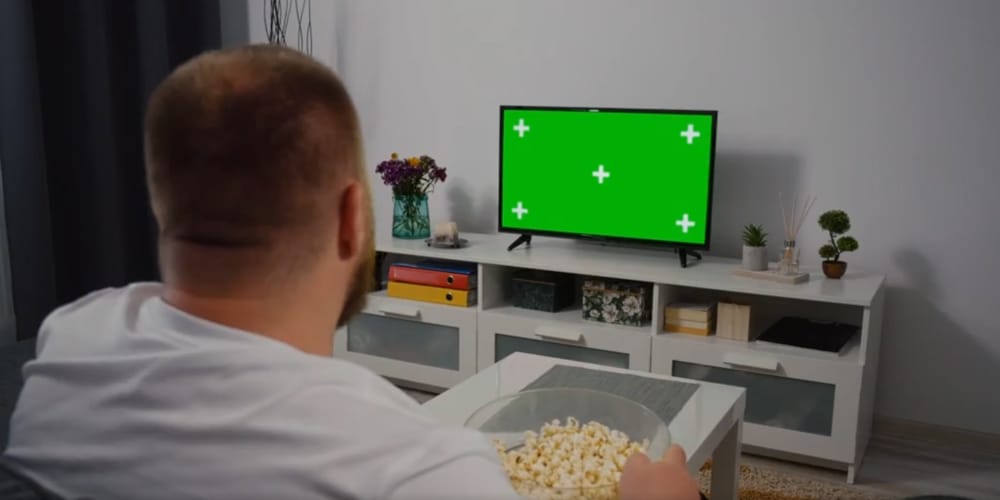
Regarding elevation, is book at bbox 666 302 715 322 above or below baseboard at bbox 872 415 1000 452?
above

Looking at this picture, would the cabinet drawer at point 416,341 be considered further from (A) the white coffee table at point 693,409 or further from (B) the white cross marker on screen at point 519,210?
(A) the white coffee table at point 693,409

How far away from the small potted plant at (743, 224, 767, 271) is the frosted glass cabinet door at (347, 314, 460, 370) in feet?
3.52

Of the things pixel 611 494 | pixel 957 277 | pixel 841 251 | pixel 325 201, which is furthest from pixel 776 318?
pixel 325 201

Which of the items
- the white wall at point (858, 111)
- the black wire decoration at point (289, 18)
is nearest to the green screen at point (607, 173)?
the white wall at point (858, 111)

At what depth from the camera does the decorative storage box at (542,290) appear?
334 cm

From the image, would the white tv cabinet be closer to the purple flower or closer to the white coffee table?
the purple flower

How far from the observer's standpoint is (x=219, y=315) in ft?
2.82

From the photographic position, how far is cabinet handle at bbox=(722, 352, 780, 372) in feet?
9.25

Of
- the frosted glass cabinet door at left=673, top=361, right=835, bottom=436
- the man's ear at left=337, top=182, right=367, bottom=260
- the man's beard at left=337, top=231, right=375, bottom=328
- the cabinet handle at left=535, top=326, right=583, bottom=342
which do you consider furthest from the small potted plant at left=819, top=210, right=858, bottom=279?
the man's ear at left=337, top=182, right=367, bottom=260

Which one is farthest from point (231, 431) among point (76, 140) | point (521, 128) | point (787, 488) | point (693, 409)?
point (76, 140)

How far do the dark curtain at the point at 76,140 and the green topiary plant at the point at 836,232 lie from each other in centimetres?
263

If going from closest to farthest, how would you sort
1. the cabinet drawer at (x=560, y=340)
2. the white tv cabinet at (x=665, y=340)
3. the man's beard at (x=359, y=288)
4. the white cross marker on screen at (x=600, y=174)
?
the man's beard at (x=359, y=288), the white tv cabinet at (x=665, y=340), the cabinet drawer at (x=560, y=340), the white cross marker on screen at (x=600, y=174)

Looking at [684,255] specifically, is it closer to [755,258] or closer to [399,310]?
[755,258]

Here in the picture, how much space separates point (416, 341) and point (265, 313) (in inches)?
103
